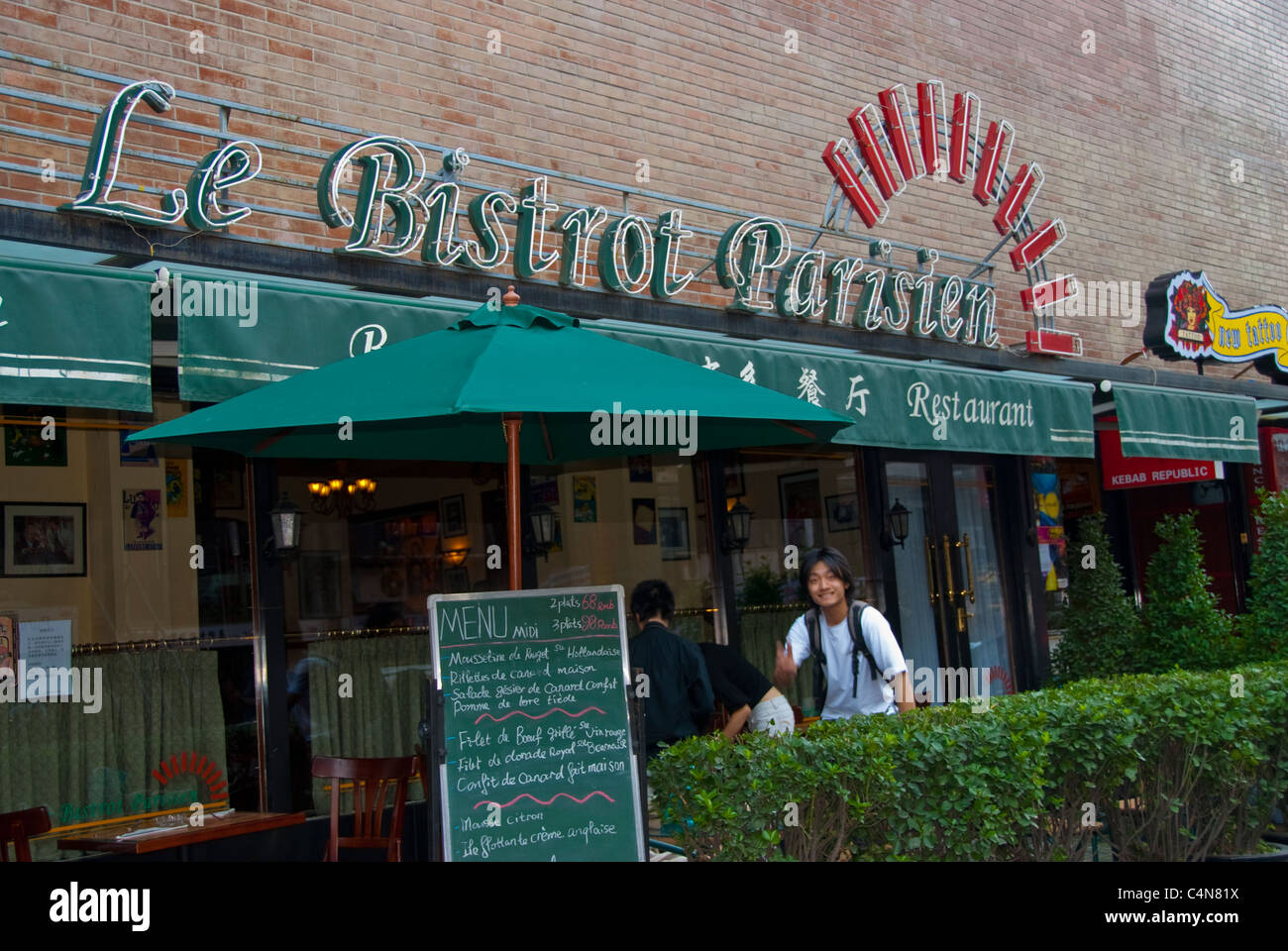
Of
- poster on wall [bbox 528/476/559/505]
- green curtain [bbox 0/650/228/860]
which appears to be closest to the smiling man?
poster on wall [bbox 528/476/559/505]

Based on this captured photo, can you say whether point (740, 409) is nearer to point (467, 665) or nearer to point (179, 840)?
point (467, 665)

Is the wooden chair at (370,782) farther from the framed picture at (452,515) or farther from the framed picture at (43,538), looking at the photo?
the framed picture at (452,515)

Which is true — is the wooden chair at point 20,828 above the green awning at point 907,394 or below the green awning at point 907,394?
below

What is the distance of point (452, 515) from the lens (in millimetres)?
7902

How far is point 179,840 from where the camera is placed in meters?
5.36

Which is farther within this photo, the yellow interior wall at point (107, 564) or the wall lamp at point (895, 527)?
the wall lamp at point (895, 527)

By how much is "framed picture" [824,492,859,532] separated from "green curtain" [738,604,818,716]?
844 mm

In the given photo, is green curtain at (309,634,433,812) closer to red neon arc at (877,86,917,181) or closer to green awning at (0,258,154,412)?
green awning at (0,258,154,412)

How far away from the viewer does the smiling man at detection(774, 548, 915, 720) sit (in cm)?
584

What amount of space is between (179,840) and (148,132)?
3.58m

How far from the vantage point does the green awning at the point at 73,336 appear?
504cm

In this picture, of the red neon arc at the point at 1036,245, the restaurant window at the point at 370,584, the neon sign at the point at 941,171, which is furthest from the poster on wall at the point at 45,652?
the red neon arc at the point at 1036,245

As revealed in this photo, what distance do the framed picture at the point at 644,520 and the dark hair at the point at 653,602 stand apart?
2433 millimetres
